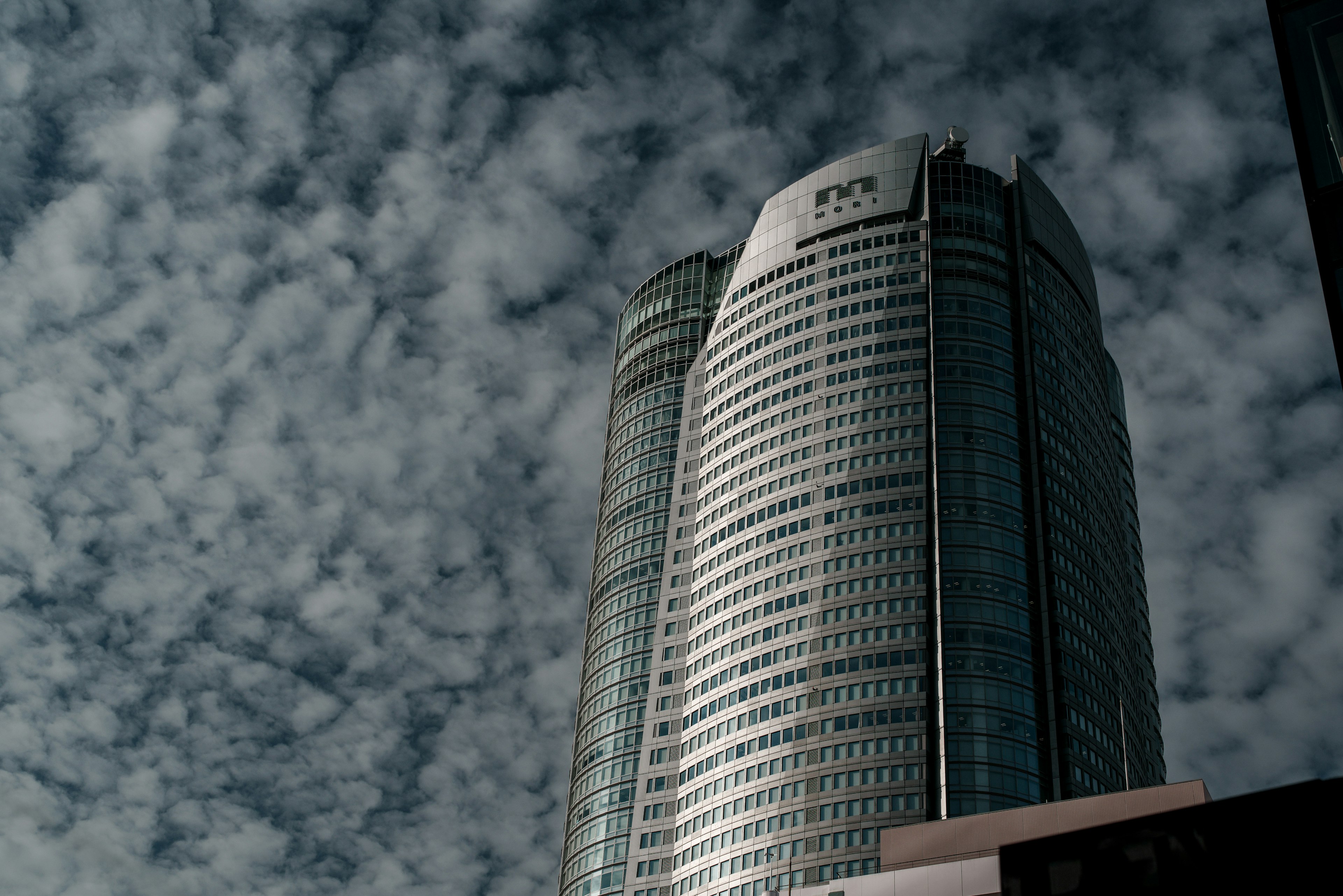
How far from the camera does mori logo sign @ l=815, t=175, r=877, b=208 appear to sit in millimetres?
181250

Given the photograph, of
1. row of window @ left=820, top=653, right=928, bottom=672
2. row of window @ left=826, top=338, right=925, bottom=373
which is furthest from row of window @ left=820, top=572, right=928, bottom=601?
row of window @ left=826, top=338, right=925, bottom=373

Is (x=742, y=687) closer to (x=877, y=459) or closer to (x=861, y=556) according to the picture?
(x=861, y=556)

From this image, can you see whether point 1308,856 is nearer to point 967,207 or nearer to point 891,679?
point 891,679

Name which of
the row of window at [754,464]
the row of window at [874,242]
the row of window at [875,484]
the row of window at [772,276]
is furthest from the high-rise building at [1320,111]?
the row of window at [772,276]

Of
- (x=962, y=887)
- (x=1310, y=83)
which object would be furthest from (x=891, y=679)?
(x=1310, y=83)

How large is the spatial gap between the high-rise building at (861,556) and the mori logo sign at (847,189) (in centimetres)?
84

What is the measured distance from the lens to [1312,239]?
55.5ft

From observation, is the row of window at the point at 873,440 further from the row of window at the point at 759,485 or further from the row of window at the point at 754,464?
the row of window at the point at 759,485

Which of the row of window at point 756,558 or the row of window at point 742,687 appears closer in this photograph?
the row of window at point 742,687

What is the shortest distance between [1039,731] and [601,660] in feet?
194

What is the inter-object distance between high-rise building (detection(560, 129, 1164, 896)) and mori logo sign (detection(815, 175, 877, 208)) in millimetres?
844

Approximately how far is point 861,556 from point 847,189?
56.1 m

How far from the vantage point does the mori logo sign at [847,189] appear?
181 meters

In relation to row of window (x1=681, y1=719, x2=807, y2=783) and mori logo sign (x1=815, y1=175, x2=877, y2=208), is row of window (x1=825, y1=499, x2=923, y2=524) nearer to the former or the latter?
row of window (x1=681, y1=719, x2=807, y2=783)
